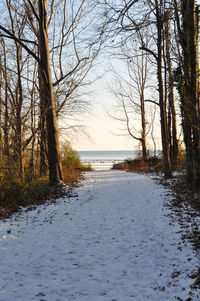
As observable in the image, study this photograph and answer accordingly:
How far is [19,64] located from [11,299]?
1465cm

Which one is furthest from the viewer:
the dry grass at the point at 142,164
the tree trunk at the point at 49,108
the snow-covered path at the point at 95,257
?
the dry grass at the point at 142,164

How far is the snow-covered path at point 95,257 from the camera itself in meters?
3.31

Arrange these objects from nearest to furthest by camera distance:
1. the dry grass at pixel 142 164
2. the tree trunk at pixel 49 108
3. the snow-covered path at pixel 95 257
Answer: the snow-covered path at pixel 95 257, the tree trunk at pixel 49 108, the dry grass at pixel 142 164

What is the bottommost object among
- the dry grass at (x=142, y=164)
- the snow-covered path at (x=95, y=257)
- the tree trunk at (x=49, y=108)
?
the snow-covered path at (x=95, y=257)

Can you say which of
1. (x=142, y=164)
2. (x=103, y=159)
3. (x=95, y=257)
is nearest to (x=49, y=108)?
(x=95, y=257)

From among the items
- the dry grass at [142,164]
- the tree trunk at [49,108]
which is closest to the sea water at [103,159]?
the dry grass at [142,164]

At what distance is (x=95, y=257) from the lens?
14.6 ft

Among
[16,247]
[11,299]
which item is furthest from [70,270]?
[16,247]

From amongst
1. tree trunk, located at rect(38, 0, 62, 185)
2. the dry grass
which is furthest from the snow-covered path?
the dry grass

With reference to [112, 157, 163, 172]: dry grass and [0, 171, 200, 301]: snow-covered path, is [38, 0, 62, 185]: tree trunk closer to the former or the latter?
[0, 171, 200, 301]: snow-covered path

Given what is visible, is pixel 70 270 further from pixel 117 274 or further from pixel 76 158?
pixel 76 158

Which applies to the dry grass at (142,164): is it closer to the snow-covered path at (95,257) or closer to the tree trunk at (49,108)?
the tree trunk at (49,108)

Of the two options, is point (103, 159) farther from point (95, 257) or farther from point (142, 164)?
point (95, 257)

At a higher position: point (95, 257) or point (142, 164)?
point (142, 164)
